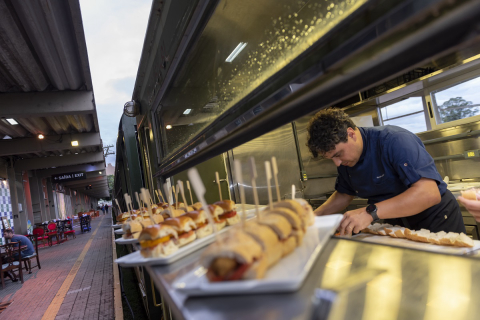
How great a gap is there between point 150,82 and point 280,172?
127 inches

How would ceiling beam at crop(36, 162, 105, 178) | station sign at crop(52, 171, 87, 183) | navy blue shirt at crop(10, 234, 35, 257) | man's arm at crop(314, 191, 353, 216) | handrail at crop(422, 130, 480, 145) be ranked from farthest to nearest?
ceiling beam at crop(36, 162, 105, 178), station sign at crop(52, 171, 87, 183), navy blue shirt at crop(10, 234, 35, 257), handrail at crop(422, 130, 480, 145), man's arm at crop(314, 191, 353, 216)

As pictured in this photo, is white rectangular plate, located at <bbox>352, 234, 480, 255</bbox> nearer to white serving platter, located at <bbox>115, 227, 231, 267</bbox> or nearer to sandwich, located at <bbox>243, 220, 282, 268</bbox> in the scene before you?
sandwich, located at <bbox>243, 220, 282, 268</bbox>

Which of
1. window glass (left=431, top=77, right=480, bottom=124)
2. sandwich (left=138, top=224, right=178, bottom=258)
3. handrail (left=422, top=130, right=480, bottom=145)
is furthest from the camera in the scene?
window glass (left=431, top=77, right=480, bottom=124)

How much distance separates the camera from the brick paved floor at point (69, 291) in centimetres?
559

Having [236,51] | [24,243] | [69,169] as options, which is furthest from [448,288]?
[69,169]

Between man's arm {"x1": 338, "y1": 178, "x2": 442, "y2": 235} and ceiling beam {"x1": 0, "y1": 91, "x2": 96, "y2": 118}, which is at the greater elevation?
ceiling beam {"x1": 0, "y1": 91, "x2": 96, "y2": 118}

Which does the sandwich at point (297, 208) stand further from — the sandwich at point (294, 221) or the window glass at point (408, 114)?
the window glass at point (408, 114)

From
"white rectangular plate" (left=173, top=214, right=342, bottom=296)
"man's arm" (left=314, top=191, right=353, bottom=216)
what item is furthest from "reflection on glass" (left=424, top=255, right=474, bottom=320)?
"man's arm" (left=314, top=191, right=353, bottom=216)

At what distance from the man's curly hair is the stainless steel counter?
124 cm

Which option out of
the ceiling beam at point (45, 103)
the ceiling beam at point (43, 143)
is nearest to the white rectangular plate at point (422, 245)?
the ceiling beam at point (45, 103)

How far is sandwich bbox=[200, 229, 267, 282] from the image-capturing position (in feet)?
2.34

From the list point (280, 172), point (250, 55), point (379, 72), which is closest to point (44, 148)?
point (280, 172)

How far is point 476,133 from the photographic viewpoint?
4500 mm

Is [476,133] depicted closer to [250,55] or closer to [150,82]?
[250,55]
